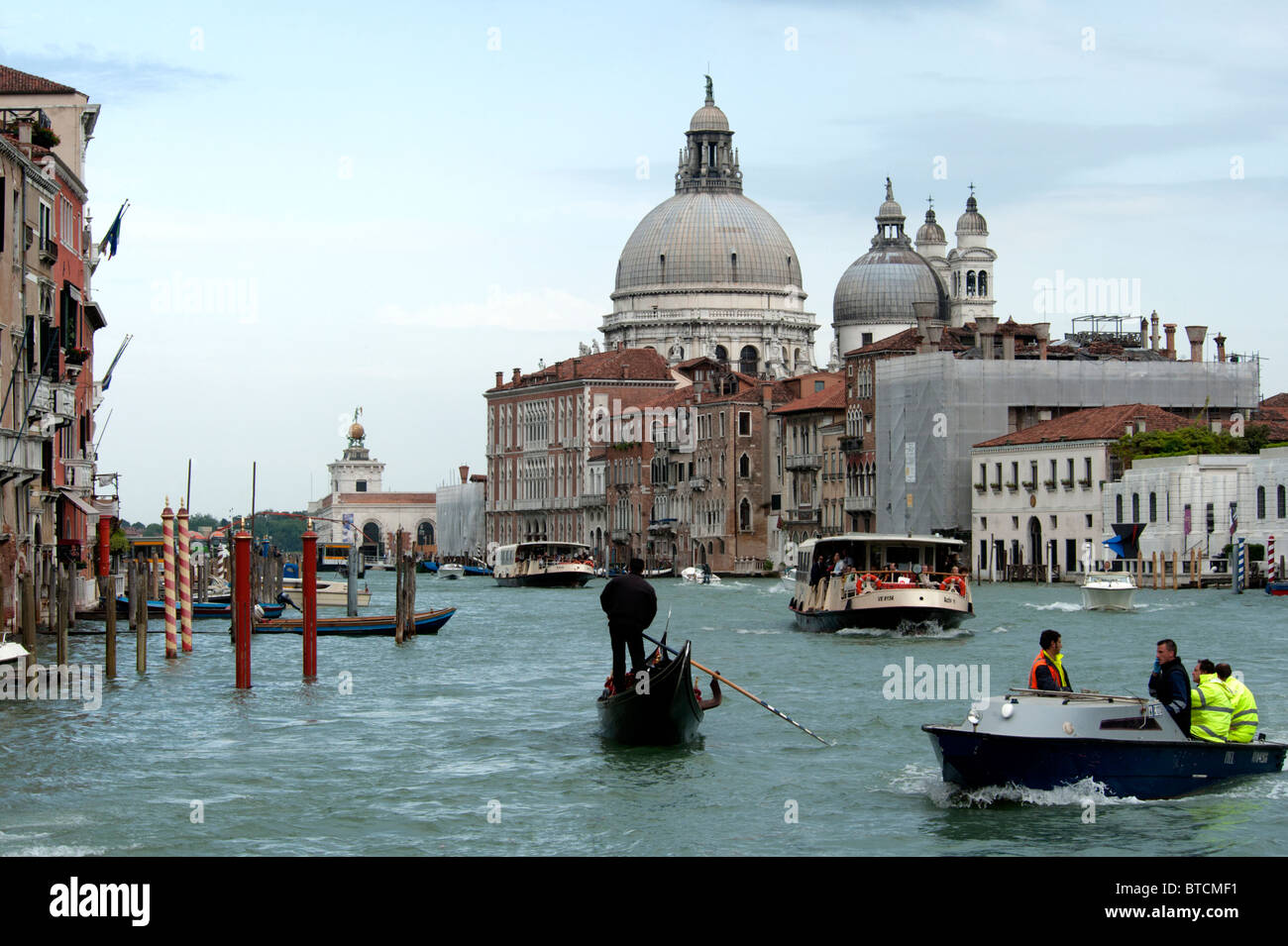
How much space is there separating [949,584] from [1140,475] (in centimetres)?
2502

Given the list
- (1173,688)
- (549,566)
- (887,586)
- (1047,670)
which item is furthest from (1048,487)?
(1173,688)

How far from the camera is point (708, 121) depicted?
118 m

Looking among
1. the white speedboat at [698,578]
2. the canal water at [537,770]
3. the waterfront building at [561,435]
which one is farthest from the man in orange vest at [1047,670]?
the waterfront building at [561,435]

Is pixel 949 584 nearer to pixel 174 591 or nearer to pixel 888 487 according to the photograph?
pixel 174 591

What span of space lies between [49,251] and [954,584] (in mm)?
13990

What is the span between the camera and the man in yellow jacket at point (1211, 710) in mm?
14406

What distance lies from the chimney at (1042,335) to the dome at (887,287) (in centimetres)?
3502

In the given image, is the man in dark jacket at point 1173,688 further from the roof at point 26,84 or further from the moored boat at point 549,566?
the moored boat at point 549,566

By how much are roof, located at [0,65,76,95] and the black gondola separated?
64.1ft

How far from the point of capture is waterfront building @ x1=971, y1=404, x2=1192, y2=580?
60312 mm

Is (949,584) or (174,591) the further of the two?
(949,584)

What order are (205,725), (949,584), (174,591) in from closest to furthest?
(205,725), (174,591), (949,584)
